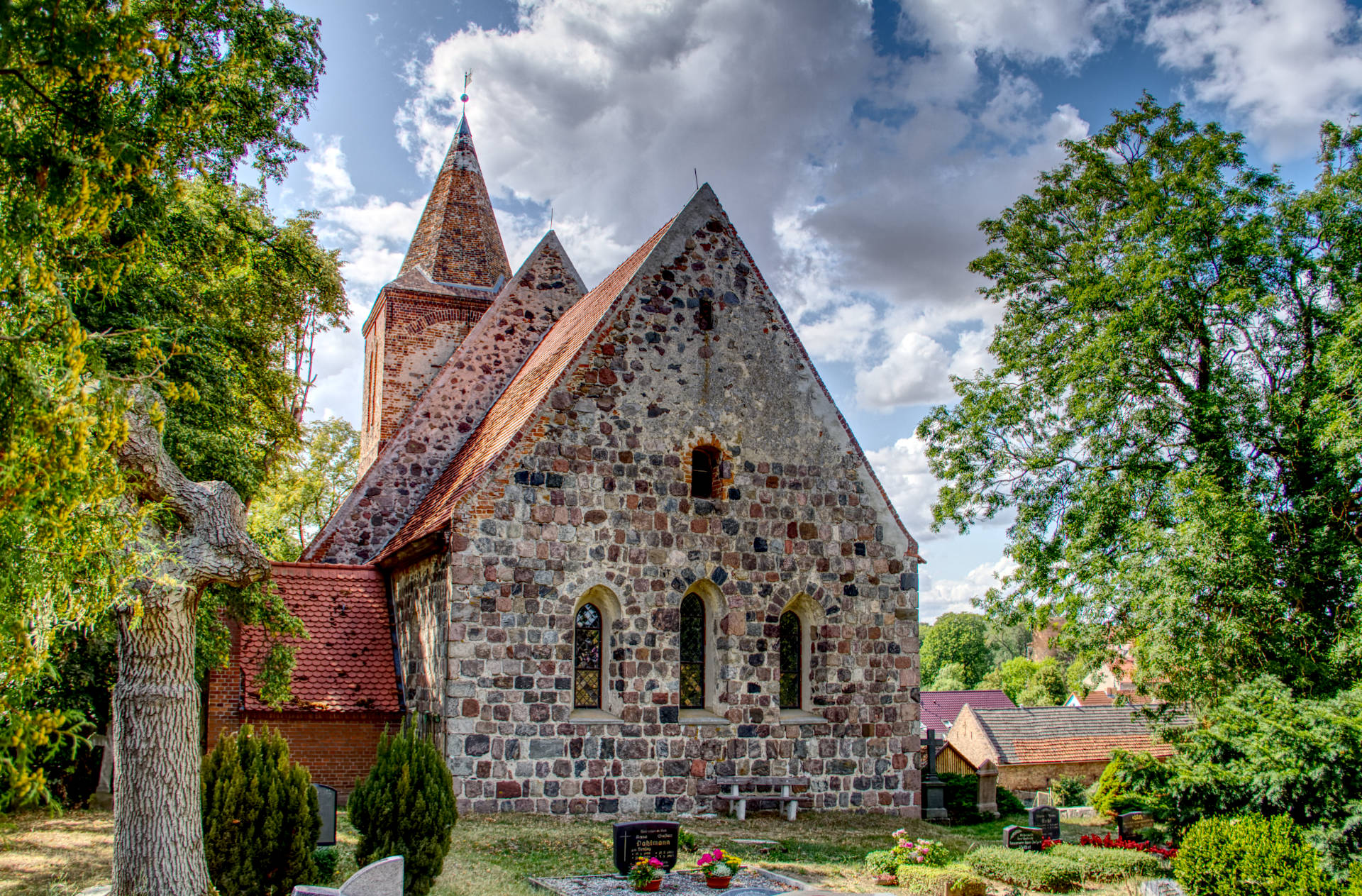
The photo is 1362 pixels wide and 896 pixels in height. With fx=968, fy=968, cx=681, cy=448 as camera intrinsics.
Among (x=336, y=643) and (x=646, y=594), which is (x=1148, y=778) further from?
(x=336, y=643)

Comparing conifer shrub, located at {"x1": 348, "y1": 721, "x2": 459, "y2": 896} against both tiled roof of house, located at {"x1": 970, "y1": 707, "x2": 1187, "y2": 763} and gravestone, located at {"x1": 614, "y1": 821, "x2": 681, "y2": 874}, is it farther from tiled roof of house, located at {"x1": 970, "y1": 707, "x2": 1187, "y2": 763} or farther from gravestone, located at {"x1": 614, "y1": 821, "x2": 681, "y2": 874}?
tiled roof of house, located at {"x1": 970, "y1": 707, "x2": 1187, "y2": 763}

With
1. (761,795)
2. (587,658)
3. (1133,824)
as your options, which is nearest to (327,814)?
(587,658)

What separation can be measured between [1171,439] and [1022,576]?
4.13m

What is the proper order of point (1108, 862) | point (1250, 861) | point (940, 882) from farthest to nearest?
point (1108, 862) < point (1250, 861) < point (940, 882)

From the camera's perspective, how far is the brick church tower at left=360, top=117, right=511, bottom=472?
2452 centimetres

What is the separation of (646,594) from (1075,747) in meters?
24.3

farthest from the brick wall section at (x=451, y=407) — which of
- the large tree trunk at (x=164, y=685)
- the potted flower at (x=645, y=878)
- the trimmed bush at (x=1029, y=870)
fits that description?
the trimmed bush at (x=1029, y=870)

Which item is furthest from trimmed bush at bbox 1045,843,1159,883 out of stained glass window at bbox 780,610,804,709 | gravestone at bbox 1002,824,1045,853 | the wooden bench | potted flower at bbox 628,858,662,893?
potted flower at bbox 628,858,662,893

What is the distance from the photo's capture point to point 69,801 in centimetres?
1639

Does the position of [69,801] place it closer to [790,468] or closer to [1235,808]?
[790,468]

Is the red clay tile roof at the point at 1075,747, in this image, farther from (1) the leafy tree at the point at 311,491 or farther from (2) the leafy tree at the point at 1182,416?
(1) the leafy tree at the point at 311,491

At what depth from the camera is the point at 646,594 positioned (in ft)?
48.6

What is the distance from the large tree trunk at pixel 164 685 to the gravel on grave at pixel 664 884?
349 cm

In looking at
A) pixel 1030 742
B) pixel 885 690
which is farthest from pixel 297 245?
pixel 1030 742
